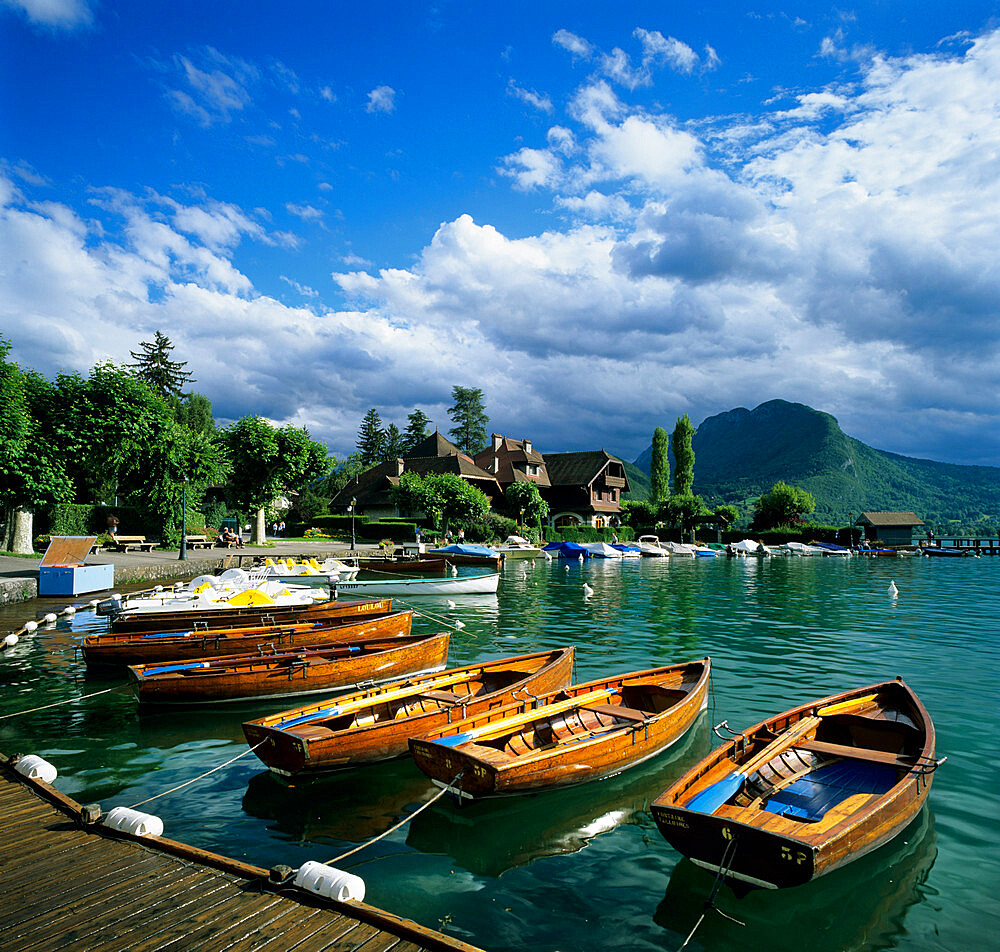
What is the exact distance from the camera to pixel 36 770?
7.97m

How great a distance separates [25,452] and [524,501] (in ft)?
144

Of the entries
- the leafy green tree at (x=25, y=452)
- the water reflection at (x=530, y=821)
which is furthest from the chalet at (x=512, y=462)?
the water reflection at (x=530, y=821)

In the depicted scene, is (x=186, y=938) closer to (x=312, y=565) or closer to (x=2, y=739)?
(x=2, y=739)

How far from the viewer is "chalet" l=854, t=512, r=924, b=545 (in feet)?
270

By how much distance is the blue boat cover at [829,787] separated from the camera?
7.38 metres

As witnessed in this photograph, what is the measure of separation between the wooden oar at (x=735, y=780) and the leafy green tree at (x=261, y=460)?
156 feet

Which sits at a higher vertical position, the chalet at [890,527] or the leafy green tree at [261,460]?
the leafy green tree at [261,460]

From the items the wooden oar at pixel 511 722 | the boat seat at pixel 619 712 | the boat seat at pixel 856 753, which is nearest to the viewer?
the boat seat at pixel 856 753

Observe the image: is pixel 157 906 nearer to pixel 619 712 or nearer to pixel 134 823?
pixel 134 823

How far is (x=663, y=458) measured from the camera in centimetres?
9969

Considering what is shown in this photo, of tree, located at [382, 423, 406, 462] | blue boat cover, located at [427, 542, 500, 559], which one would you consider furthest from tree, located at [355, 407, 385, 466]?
blue boat cover, located at [427, 542, 500, 559]

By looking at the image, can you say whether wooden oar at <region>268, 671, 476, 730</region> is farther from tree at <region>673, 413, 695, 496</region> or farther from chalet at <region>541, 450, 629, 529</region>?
tree at <region>673, 413, 695, 496</region>

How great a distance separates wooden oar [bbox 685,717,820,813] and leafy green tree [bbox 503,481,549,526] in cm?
5891

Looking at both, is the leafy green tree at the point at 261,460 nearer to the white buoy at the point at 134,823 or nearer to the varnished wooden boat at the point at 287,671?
the varnished wooden boat at the point at 287,671
